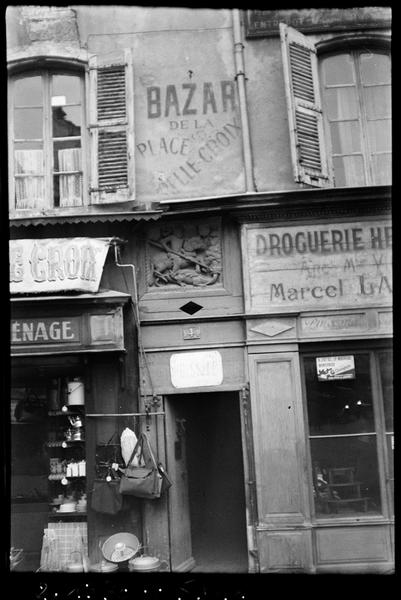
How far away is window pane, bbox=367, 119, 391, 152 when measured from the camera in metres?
6.58

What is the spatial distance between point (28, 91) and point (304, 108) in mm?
2865

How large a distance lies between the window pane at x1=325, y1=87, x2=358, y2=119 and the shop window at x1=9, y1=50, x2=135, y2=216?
6.78 ft

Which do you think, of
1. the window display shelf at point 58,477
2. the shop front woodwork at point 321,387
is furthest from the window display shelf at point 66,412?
the shop front woodwork at point 321,387

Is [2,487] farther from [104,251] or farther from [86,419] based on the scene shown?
[104,251]

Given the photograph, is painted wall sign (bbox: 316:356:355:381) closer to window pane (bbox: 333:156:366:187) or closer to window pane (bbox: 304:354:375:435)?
window pane (bbox: 304:354:375:435)

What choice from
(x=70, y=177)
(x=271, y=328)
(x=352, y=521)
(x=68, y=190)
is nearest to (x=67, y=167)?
(x=70, y=177)

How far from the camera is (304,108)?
658 cm

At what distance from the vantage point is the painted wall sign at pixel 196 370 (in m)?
6.33

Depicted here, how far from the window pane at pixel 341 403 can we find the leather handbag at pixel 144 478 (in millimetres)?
1520

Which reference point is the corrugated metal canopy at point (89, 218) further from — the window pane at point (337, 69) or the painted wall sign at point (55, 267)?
the window pane at point (337, 69)

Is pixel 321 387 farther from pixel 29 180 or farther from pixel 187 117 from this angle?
pixel 29 180

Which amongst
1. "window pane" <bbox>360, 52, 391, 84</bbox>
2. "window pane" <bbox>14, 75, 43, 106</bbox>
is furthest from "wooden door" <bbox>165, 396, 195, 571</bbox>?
"window pane" <bbox>360, 52, 391, 84</bbox>

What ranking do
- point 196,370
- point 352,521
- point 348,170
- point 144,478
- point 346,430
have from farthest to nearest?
point 348,170
point 196,370
point 346,430
point 352,521
point 144,478
